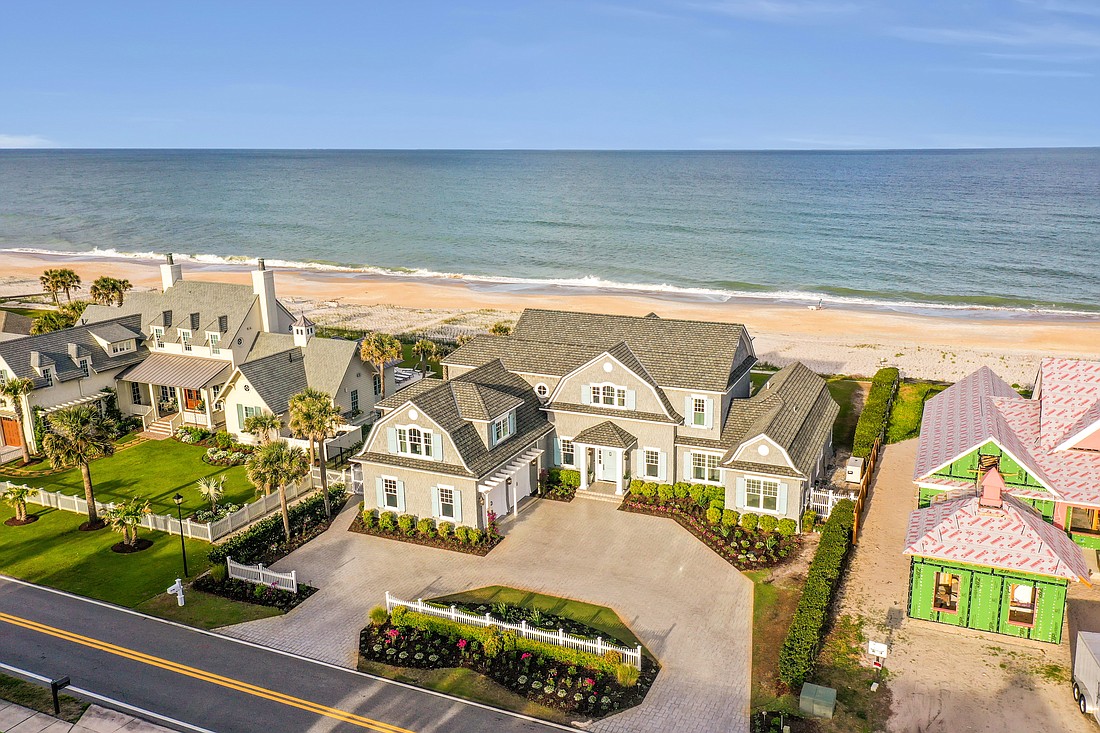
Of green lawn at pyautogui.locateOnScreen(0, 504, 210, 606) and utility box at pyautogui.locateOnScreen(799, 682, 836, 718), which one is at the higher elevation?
green lawn at pyautogui.locateOnScreen(0, 504, 210, 606)

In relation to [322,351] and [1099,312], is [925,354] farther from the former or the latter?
[322,351]

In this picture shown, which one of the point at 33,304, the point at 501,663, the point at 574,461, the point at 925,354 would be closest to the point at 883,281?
the point at 925,354

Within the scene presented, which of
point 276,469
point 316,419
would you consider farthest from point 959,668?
point 316,419

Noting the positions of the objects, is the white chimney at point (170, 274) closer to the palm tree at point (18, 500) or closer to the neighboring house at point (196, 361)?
the neighboring house at point (196, 361)

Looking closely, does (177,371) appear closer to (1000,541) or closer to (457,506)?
(457,506)

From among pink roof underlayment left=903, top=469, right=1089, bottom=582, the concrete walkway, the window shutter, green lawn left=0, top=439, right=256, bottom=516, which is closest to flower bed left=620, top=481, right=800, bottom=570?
pink roof underlayment left=903, top=469, right=1089, bottom=582

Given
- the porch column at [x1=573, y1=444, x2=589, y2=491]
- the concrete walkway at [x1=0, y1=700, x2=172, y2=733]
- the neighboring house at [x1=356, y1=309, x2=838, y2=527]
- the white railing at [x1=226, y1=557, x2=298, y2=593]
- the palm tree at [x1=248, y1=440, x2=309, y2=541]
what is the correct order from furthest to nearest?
the porch column at [x1=573, y1=444, x2=589, y2=491] < the neighboring house at [x1=356, y1=309, x2=838, y2=527] < the palm tree at [x1=248, y1=440, x2=309, y2=541] < the white railing at [x1=226, y1=557, x2=298, y2=593] < the concrete walkway at [x1=0, y1=700, x2=172, y2=733]

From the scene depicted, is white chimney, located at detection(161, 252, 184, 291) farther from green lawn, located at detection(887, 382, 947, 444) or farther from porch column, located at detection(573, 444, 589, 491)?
green lawn, located at detection(887, 382, 947, 444)
